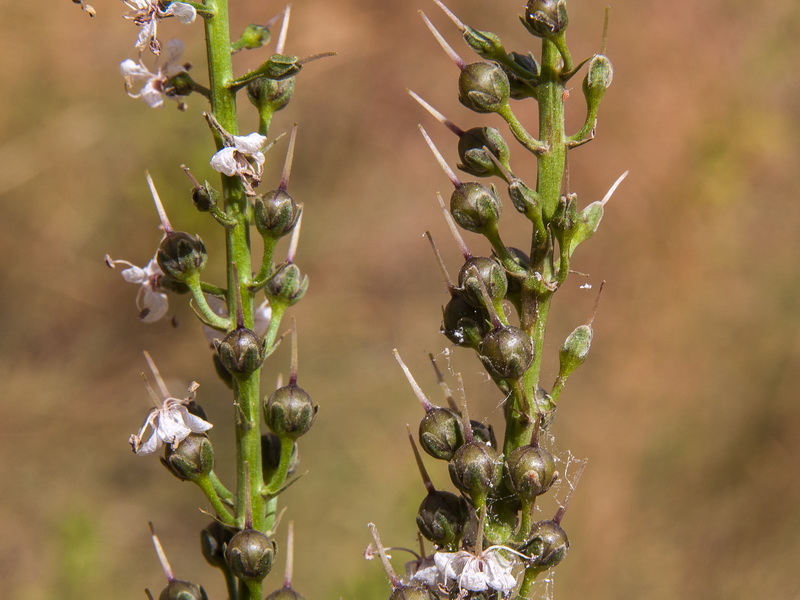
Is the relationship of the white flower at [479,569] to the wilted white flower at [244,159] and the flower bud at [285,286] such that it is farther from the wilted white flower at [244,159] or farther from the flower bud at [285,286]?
the wilted white flower at [244,159]

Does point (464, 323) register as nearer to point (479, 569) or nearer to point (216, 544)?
point (479, 569)

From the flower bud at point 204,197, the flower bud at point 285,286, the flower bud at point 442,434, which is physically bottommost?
the flower bud at point 442,434

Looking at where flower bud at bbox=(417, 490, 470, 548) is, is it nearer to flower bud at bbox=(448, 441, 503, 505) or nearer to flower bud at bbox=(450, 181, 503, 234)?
flower bud at bbox=(448, 441, 503, 505)

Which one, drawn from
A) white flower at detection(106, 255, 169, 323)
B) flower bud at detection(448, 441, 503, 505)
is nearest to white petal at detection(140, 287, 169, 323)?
white flower at detection(106, 255, 169, 323)

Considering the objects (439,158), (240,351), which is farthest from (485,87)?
(240,351)

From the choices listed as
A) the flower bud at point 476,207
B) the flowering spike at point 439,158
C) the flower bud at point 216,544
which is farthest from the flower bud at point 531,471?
the flower bud at point 216,544

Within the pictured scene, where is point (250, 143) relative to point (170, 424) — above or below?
above

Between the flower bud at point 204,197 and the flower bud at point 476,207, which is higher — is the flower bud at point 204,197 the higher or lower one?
the lower one
